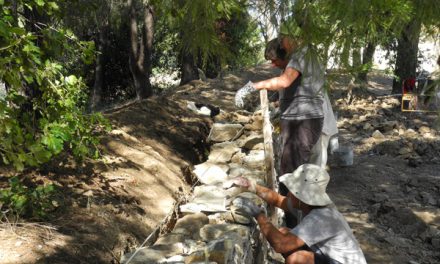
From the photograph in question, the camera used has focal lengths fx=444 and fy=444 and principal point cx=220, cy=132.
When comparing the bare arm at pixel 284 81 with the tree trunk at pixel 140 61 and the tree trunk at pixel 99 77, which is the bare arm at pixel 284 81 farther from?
the tree trunk at pixel 99 77

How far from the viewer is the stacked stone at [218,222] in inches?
106

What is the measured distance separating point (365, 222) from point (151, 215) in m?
3.31

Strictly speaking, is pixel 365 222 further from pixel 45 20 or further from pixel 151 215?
pixel 45 20

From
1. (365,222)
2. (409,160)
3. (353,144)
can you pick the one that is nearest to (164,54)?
(353,144)

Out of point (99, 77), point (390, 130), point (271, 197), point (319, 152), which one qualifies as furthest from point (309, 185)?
point (99, 77)

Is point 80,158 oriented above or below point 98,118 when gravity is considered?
below

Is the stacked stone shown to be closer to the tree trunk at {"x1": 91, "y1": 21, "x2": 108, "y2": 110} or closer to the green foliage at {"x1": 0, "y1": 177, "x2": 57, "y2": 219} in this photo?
the green foliage at {"x1": 0, "y1": 177, "x2": 57, "y2": 219}

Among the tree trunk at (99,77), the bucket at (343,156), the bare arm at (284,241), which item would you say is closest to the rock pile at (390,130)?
the bucket at (343,156)

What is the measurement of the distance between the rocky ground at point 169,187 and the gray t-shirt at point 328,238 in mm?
909

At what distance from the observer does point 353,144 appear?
9.81m

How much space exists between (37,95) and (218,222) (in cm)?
174

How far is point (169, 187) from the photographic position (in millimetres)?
4320

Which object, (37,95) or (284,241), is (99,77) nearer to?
(37,95)

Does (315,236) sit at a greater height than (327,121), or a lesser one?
lesser
